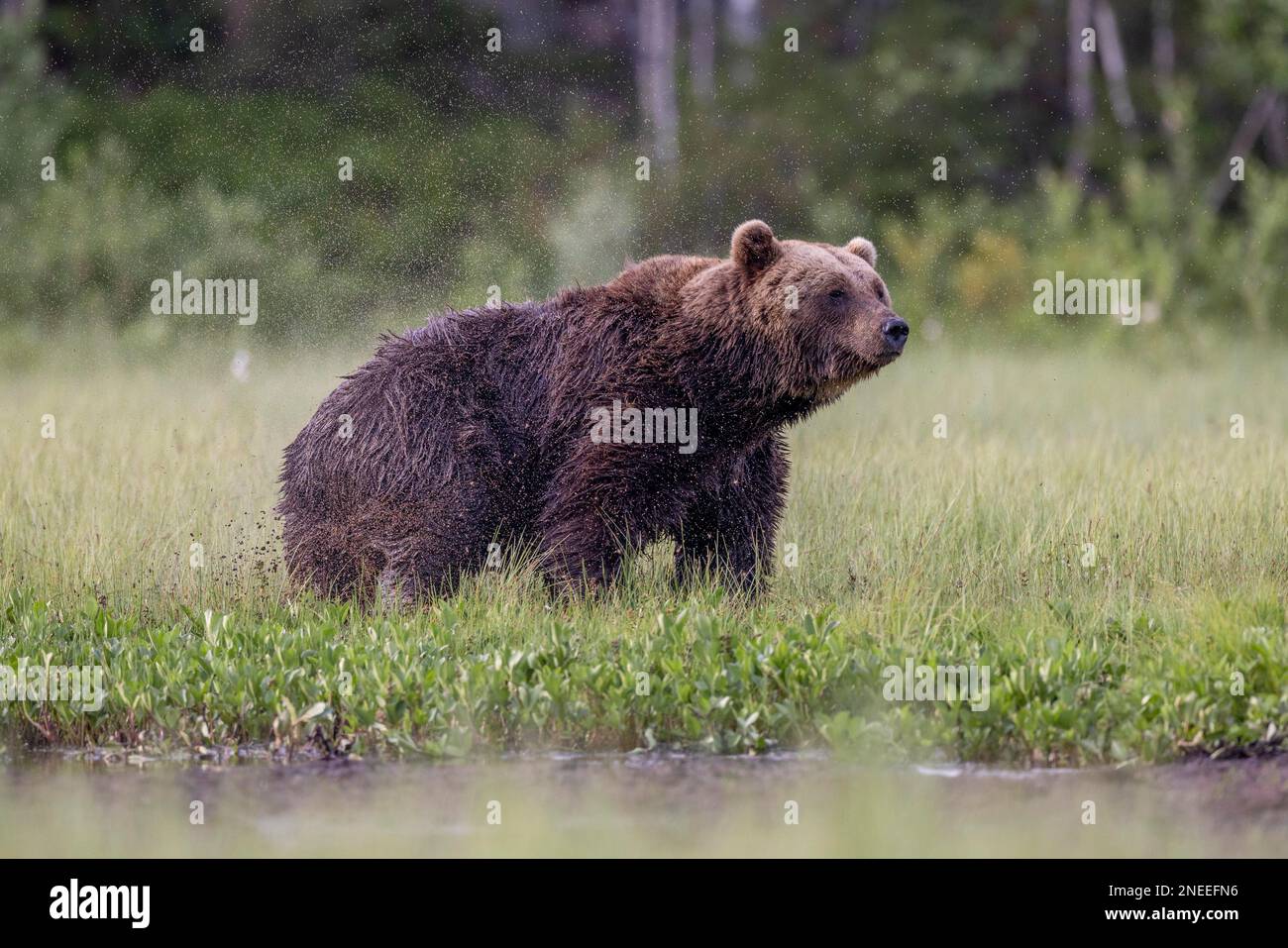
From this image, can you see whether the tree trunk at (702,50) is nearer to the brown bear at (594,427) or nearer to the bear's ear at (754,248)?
the bear's ear at (754,248)

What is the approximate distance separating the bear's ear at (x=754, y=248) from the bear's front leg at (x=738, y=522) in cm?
86

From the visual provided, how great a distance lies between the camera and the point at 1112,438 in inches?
476

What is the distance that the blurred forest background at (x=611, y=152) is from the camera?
20297 mm

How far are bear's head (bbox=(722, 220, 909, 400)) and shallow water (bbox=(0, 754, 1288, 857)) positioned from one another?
221 cm

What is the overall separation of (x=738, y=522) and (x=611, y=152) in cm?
1925

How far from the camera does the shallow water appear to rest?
5.47 meters

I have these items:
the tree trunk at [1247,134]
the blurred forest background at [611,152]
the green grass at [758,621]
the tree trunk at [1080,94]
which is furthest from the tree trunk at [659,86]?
the green grass at [758,621]

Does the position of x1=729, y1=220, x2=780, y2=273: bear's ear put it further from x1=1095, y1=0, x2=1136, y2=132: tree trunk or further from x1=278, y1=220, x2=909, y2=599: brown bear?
x1=1095, y1=0, x2=1136, y2=132: tree trunk

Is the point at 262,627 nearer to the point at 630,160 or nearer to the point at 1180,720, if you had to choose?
the point at 1180,720

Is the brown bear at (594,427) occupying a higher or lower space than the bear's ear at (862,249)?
lower

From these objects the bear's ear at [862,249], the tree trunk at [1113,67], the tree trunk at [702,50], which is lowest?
the bear's ear at [862,249]

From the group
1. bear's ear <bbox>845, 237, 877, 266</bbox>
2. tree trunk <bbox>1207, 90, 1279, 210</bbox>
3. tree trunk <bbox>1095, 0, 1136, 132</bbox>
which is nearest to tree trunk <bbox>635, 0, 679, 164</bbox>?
tree trunk <bbox>1095, 0, 1136, 132</bbox>

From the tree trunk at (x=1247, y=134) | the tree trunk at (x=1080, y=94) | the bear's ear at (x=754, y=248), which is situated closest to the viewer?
the bear's ear at (x=754, y=248)

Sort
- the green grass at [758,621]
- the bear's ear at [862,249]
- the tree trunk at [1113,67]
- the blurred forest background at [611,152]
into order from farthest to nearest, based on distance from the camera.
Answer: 1. the tree trunk at [1113,67]
2. the blurred forest background at [611,152]
3. the bear's ear at [862,249]
4. the green grass at [758,621]
